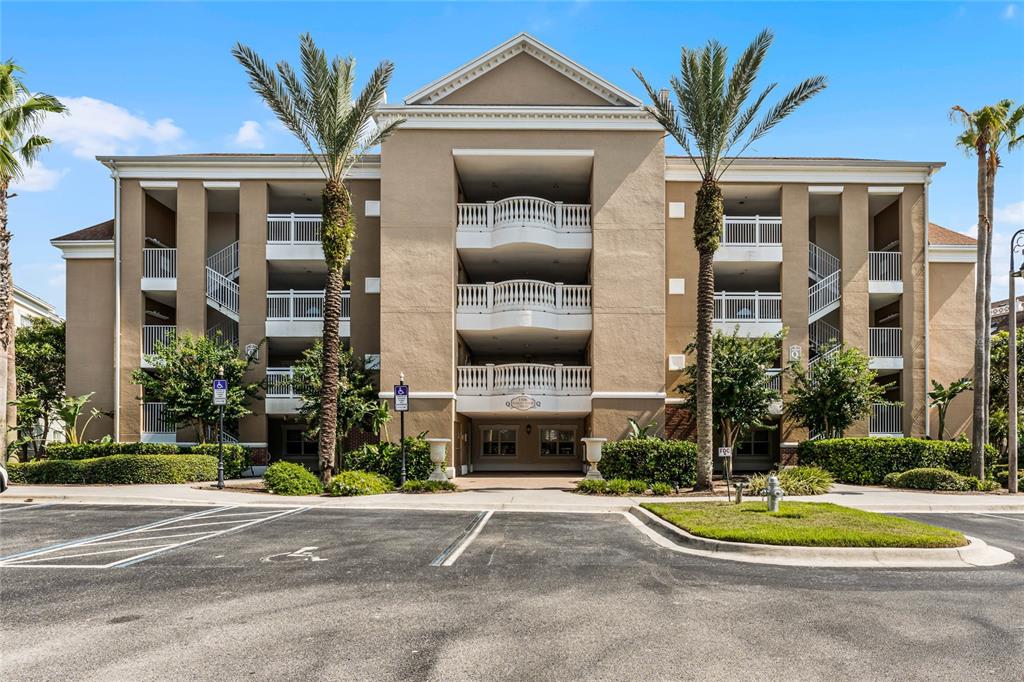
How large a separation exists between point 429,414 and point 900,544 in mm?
16521

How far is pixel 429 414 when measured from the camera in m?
24.8

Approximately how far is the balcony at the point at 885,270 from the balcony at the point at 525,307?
11826 mm

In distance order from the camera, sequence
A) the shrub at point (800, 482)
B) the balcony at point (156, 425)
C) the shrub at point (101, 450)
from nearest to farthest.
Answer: the shrub at point (800, 482) → the shrub at point (101, 450) → the balcony at point (156, 425)

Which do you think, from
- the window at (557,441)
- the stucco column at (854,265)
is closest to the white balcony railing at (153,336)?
the window at (557,441)

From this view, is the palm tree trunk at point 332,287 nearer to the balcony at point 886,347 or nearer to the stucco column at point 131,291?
the stucco column at point 131,291

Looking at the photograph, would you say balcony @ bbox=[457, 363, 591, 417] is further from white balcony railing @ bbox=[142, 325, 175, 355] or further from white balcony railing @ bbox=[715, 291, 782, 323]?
white balcony railing @ bbox=[142, 325, 175, 355]

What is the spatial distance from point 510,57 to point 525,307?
30.8 feet

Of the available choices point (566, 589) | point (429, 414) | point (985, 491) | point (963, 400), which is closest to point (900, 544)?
point (566, 589)

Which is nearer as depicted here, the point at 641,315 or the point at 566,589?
the point at 566,589

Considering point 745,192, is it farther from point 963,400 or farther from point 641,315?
point 963,400

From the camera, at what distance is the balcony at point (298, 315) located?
1081 inches

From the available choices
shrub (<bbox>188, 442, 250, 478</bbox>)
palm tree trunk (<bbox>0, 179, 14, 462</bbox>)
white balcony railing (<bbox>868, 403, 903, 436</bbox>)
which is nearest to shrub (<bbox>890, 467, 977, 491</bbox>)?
white balcony railing (<bbox>868, 403, 903, 436</bbox>)

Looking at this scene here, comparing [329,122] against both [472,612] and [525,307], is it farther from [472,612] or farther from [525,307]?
[472,612]

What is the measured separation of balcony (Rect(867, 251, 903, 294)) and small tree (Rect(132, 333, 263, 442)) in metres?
24.7
